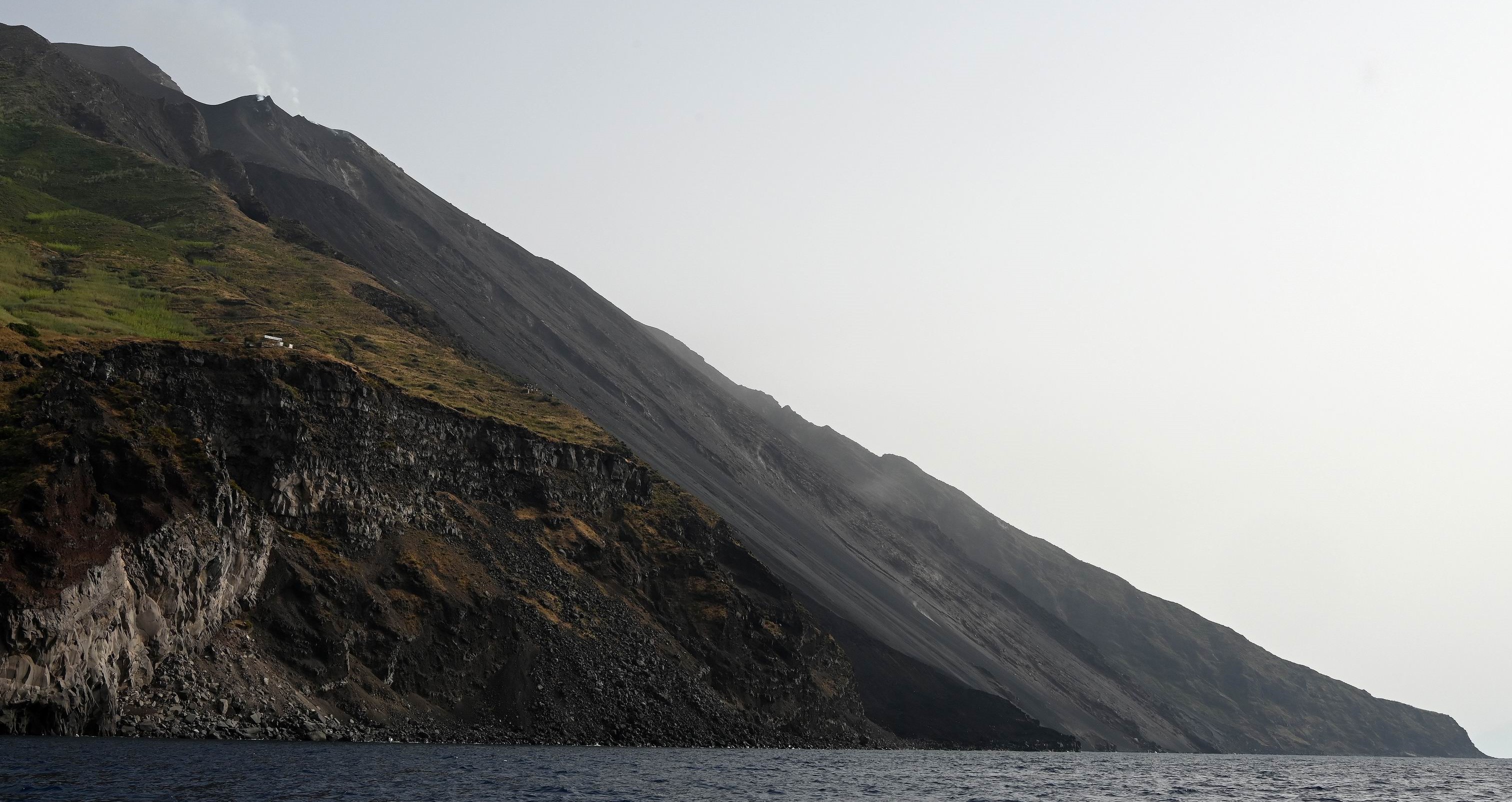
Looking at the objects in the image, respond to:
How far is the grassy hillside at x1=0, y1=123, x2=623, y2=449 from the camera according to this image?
97625mm

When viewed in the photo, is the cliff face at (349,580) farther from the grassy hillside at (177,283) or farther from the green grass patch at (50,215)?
the green grass patch at (50,215)

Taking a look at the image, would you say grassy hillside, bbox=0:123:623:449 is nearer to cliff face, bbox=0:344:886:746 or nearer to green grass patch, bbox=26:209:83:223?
green grass patch, bbox=26:209:83:223

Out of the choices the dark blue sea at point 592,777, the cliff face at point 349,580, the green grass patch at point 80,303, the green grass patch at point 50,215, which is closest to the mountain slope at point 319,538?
the cliff face at point 349,580

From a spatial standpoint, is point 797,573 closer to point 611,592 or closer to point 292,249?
point 611,592

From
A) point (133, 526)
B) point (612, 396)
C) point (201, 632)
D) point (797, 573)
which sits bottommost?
point (201, 632)

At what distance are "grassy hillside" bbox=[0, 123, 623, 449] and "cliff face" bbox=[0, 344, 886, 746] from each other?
7475mm

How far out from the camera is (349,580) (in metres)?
83.4

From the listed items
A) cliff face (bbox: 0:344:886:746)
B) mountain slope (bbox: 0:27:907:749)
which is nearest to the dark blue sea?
cliff face (bbox: 0:344:886:746)

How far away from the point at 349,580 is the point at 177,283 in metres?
49.2

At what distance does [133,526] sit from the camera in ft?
225

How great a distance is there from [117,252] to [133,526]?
6397cm

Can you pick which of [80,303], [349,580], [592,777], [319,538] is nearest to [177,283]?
[80,303]

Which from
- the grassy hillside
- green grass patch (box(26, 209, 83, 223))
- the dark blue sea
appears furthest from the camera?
green grass patch (box(26, 209, 83, 223))

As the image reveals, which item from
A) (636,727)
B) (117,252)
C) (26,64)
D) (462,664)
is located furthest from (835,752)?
(26,64)
